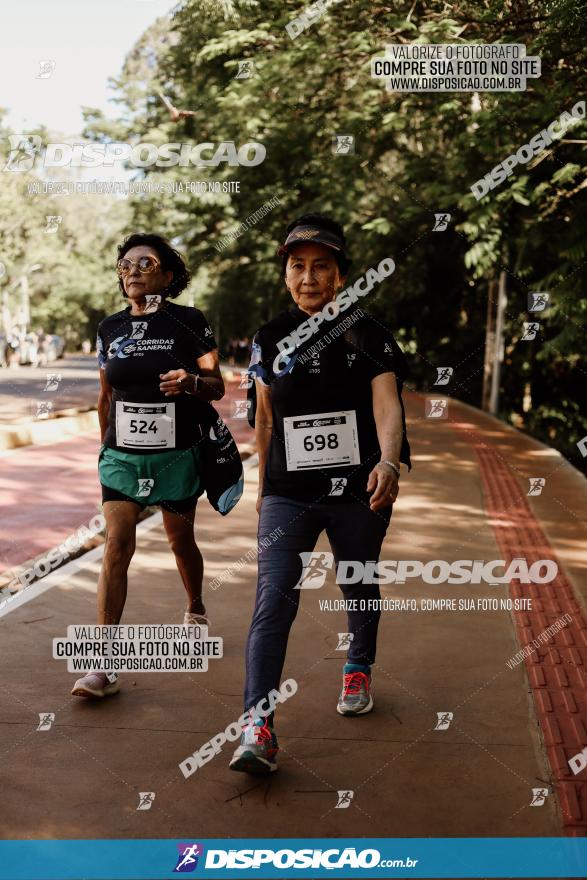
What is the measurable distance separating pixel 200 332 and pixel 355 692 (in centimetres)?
174

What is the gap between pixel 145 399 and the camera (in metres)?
4.59

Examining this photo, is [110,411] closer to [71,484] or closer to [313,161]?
[71,484]

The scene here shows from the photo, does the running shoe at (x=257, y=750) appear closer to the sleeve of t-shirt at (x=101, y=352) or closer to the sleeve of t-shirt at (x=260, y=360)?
the sleeve of t-shirt at (x=260, y=360)

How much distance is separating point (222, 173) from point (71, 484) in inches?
600

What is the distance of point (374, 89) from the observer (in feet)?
48.6

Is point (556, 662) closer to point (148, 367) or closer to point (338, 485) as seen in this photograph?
point (338, 485)

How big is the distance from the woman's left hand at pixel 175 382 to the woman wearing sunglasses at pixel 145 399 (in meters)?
0.01

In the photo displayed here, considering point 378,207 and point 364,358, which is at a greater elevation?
point 378,207

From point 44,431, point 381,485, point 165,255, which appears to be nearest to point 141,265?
point 165,255

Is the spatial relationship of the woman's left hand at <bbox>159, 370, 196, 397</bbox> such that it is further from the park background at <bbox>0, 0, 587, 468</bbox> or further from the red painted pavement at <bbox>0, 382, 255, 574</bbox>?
the park background at <bbox>0, 0, 587, 468</bbox>

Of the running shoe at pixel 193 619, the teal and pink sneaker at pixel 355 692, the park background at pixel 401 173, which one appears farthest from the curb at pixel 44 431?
the teal and pink sneaker at pixel 355 692

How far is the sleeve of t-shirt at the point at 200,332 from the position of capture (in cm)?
468

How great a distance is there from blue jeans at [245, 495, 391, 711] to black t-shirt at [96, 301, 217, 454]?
843mm

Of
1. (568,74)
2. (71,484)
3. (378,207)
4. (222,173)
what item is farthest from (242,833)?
(222,173)
